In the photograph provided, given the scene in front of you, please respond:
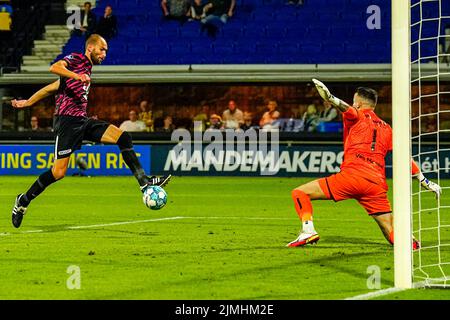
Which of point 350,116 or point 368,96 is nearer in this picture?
point 350,116

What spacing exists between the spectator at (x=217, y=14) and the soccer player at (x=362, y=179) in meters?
20.1

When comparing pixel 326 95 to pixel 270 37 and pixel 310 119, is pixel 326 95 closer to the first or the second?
pixel 310 119

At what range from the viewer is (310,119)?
2680 cm

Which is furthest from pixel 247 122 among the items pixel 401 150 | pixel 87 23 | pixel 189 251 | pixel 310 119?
pixel 401 150

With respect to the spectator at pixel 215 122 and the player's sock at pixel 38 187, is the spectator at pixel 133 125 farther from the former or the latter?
the player's sock at pixel 38 187

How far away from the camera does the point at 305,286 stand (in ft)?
26.0

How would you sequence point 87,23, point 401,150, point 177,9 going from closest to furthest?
point 401,150 → point 87,23 → point 177,9

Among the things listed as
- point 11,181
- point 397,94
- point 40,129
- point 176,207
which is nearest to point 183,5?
point 40,129

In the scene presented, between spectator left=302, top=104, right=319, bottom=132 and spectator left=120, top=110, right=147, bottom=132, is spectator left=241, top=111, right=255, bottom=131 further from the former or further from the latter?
spectator left=120, top=110, right=147, bottom=132

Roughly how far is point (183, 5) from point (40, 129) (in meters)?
6.33

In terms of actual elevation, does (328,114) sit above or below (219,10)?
below

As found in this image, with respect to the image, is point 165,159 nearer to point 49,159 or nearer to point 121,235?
point 49,159

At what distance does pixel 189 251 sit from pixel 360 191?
1935 mm

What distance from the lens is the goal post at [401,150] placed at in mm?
7648
